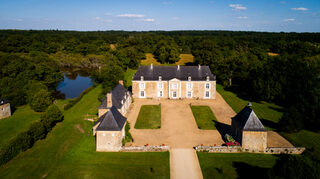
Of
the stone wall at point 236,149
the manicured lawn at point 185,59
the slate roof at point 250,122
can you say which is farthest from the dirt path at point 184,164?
the manicured lawn at point 185,59

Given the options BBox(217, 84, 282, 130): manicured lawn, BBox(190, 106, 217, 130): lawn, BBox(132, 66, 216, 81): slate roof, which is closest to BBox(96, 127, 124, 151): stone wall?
BBox(190, 106, 217, 130): lawn

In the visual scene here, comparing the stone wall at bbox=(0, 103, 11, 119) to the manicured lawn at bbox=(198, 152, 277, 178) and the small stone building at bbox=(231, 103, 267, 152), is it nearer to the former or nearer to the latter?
the manicured lawn at bbox=(198, 152, 277, 178)

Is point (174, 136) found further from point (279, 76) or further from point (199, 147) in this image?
point (279, 76)

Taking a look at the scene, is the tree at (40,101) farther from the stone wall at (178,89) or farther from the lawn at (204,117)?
the lawn at (204,117)

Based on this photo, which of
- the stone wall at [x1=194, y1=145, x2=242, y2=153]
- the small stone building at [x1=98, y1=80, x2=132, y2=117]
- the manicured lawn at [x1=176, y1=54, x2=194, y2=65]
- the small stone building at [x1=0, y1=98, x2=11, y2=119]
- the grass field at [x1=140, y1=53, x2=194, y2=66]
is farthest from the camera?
the manicured lawn at [x1=176, y1=54, x2=194, y2=65]

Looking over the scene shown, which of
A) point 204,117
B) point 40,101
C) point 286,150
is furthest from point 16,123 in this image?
point 286,150

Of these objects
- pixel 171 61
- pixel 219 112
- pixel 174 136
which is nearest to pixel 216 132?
pixel 174 136

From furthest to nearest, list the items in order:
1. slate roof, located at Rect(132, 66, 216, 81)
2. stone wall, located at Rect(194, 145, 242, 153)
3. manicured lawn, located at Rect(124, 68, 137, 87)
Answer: manicured lawn, located at Rect(124, 68, 137, 87), slate roof, located at Rect(132, 66, 216, 81), stone wall, located at Rect(194, 145, 242, 153)
